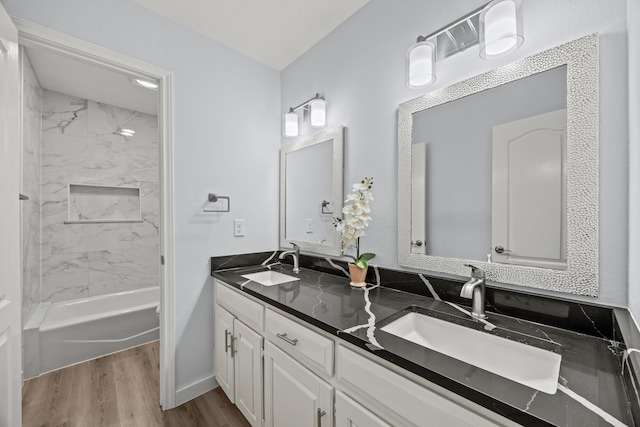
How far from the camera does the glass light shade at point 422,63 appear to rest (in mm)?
1267

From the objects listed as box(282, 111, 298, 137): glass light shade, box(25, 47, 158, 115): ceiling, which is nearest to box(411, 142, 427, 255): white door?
box(282, 111, 298, 137): glass light shade

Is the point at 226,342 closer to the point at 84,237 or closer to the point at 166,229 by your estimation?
the point at 166,229

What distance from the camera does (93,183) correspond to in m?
2.98

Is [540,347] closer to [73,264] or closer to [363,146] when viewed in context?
[363,146]

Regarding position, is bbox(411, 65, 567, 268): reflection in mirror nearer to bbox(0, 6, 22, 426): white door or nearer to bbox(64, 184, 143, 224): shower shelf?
bbox(0, 6, 22, 426): white door

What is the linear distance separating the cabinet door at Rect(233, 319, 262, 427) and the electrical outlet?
0.66 metres

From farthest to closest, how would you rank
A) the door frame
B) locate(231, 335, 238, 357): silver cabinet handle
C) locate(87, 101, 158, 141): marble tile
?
locate(87, 101, 158, 141): marble tile → the door frame → locate(231, 335, 238, 357): silver cabinet handle

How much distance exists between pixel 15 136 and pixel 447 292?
2.04 m

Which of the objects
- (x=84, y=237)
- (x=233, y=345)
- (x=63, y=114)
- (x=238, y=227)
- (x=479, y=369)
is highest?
(x=63, y=114)

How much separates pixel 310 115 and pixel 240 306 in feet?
4.37

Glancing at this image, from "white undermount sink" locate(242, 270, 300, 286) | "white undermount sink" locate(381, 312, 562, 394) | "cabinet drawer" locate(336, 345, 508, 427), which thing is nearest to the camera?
"cabinet drawer" locate(336, 345, 508, 427)

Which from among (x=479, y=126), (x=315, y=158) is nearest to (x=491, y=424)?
(x=479, y=126)

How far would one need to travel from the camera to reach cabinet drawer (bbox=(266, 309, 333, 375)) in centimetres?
102

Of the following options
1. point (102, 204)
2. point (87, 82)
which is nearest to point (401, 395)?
point (87, 82)
